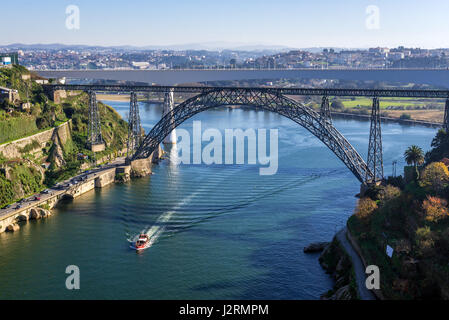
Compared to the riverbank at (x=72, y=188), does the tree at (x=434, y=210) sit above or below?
above

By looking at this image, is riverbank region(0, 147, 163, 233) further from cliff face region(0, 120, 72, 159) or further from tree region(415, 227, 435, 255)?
tree region(415, 227, 435, 255)

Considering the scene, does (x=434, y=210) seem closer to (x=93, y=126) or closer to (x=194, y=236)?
(x=194, y=236)

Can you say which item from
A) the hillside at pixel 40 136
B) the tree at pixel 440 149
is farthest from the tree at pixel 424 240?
the hillside at pixel 40 136

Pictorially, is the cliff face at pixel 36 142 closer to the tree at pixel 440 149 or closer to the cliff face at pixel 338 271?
the cliff face at pixel 338 271

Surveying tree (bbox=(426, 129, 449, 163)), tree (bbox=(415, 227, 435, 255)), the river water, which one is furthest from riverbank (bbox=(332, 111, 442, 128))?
tree (bbox=(415, 227, 435, 255))

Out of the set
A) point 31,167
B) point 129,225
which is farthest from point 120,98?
point 129,225
